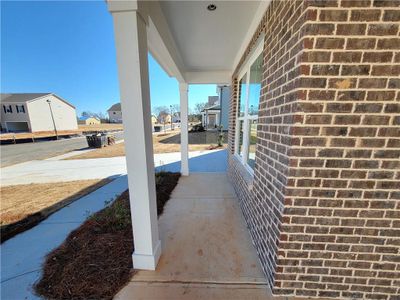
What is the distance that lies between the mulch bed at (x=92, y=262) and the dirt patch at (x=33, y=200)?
130cm

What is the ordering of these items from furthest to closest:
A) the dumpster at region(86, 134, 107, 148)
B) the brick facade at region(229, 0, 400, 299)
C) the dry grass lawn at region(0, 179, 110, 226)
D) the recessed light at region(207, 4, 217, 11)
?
the dumpster at region(86, 134, 107, 148) → the dry grass lawn at region(0, 179, 110, 226) → the recessed light at region(207, 4, 217, 11) → the brick facade at region(229, 0, 400, 299)

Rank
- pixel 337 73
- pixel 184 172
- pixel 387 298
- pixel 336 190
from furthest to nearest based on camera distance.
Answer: pixel 184 172 → pixel 387 298 → pixel 336 190 → pixel 337 73

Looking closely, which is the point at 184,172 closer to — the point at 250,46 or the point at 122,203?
the point at 122,203

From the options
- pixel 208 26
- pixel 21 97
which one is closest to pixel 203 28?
pixel 208 26

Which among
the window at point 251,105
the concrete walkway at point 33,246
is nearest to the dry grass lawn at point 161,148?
the concrete walkway at point 33,246

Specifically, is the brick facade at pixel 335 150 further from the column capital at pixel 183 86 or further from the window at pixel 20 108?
the window at pixel 20 108

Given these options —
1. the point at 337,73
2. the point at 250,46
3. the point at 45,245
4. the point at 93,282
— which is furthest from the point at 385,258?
the point at 45,245

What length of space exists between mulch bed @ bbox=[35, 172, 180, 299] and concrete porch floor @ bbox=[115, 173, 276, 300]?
0.69ft

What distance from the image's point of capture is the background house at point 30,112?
82.8 feet

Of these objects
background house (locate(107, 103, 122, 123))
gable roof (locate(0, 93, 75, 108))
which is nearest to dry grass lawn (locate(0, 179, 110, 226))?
gable roof (locate(0, 93, 75, 108))

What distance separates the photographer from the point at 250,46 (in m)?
2.68

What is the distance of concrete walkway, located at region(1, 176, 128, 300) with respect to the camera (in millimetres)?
1710

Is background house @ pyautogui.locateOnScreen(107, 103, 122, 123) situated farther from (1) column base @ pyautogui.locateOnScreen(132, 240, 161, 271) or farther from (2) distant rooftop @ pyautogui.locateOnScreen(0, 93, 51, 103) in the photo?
(1) column base @ pyautogui.locateOnScreen(132, 240, 161, 271)

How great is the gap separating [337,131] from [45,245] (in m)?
3.66
